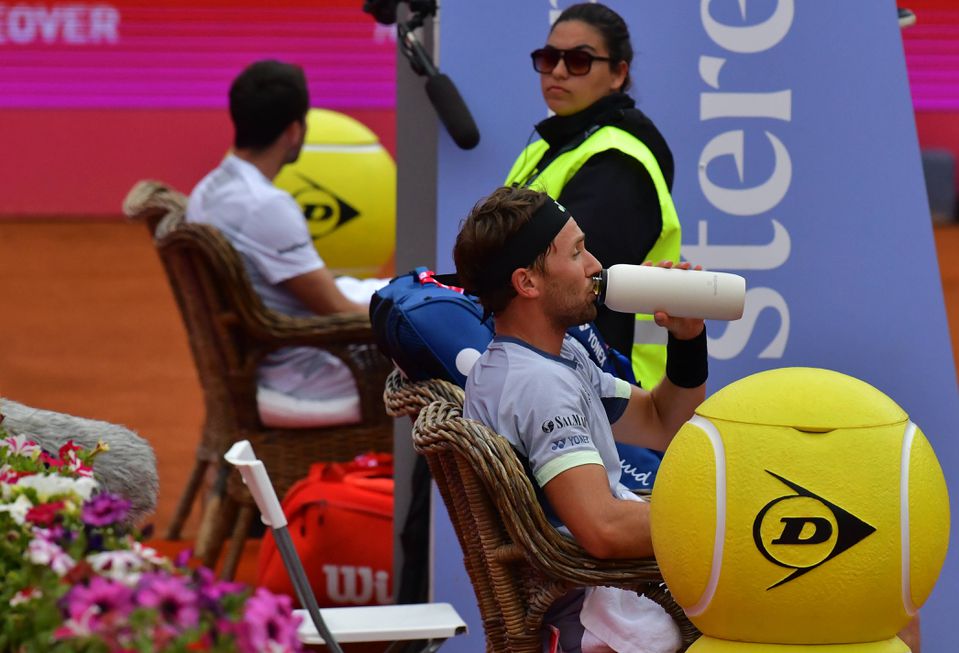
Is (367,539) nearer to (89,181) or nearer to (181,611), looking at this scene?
(181,611)

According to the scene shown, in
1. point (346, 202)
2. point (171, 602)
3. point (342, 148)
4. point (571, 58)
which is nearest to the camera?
point (171, 602)

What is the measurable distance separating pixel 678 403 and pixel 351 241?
3.82 metres

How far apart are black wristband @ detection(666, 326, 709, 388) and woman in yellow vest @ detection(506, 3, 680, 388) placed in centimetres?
47

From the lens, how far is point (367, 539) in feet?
15.3

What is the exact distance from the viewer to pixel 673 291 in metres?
2.78

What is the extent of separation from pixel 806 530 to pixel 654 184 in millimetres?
1461

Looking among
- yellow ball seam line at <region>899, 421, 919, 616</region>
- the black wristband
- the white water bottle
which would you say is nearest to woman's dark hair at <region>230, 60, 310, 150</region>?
the black wristband

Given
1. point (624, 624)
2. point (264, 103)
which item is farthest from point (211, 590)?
point (264, 103)

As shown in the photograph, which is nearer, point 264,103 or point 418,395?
A: point 418,395

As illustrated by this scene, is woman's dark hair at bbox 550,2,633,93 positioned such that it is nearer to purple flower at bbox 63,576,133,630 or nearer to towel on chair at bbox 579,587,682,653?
towel on chair at bbox 579,587,682,653

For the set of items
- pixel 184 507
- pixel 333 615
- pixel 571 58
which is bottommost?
pixel 184 507

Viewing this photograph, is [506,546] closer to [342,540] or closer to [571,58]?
[571,58]

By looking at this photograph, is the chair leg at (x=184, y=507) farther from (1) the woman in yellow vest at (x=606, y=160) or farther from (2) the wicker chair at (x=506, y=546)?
(2) the wicker chair at (x=506, y=546)

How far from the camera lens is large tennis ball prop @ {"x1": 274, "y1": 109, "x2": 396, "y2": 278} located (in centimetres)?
684
